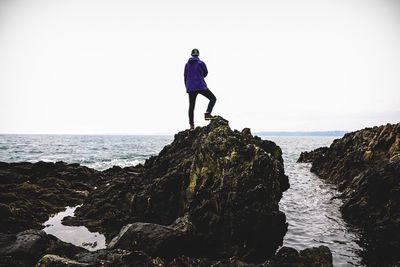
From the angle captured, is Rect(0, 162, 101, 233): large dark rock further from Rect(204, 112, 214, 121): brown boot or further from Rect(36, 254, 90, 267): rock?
Rect(204, 112, 214, 121): brown boot

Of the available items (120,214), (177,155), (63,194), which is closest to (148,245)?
(120,214)

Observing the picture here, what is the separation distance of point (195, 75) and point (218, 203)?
18.7 feet

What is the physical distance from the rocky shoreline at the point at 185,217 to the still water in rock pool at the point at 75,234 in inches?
11.9

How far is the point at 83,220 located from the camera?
1151cm

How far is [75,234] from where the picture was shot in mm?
10062

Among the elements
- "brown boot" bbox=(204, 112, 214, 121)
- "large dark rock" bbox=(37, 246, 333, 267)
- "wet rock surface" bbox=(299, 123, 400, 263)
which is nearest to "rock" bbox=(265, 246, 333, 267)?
"large dark rock" bbox=(37, 246, 333, 267)

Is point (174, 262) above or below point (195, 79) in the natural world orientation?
below

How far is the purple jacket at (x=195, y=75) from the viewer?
1235cm

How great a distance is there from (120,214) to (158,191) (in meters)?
2.02

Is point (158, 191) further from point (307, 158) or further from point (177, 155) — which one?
point (307, 158)

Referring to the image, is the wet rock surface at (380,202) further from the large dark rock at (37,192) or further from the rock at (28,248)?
the large dark rock at (37,192)

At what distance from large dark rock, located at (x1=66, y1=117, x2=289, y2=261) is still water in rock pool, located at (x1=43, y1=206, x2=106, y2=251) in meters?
0.44

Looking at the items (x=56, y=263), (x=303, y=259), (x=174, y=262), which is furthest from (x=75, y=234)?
(x=303, y=259)

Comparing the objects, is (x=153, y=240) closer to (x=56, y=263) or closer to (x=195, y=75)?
(x=56, y=263)
